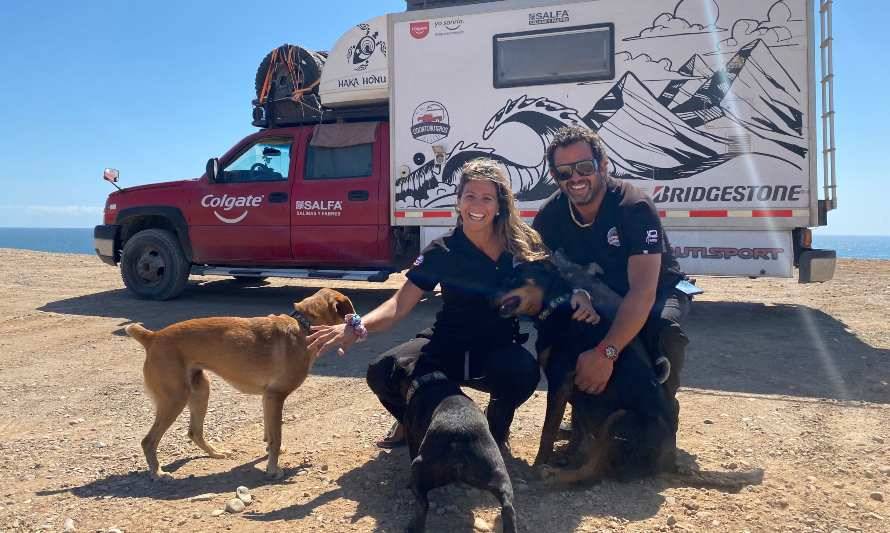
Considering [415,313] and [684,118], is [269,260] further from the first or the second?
[684,118]

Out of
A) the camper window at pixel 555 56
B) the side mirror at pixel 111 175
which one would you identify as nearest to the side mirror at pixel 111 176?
the side mirror at pixel 111 175

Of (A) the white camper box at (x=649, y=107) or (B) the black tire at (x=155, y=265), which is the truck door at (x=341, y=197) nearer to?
(A) the white camper box at (x=649, y=107)

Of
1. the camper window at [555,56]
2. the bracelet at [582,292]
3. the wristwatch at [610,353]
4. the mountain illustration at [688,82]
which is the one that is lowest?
the wristwatch at [610,353]

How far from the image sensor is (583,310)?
2.81 m

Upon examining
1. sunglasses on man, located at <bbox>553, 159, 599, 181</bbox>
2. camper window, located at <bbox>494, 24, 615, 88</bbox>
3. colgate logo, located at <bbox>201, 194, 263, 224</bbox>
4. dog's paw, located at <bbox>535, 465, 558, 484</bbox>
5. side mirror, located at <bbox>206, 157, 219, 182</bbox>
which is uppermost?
camper window, located at <bbox>494, 24, 615, 88</bbox>

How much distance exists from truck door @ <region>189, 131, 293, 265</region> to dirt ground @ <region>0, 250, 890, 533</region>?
5.30 feet

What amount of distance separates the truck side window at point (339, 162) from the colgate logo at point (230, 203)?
29.2 inches

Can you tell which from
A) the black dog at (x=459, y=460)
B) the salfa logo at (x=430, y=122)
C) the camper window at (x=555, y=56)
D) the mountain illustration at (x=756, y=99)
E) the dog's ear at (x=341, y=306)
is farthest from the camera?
the salfa logo at (x=430, y=122)

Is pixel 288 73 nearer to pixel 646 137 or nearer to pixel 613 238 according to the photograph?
pixel 646 137

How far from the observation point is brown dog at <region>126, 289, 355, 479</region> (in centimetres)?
288

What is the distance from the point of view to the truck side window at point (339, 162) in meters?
7.05

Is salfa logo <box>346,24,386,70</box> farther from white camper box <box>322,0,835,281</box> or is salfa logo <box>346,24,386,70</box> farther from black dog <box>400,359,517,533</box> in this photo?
black dog <box>400,359,517,533</box>

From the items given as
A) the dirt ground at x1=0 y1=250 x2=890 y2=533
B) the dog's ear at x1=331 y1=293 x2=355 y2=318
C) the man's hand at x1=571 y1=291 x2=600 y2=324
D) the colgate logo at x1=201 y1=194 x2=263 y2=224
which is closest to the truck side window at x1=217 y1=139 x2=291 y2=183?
the colgate logo at x1=201 y1=194 x2=263 y2=224

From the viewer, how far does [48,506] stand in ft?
8.36
